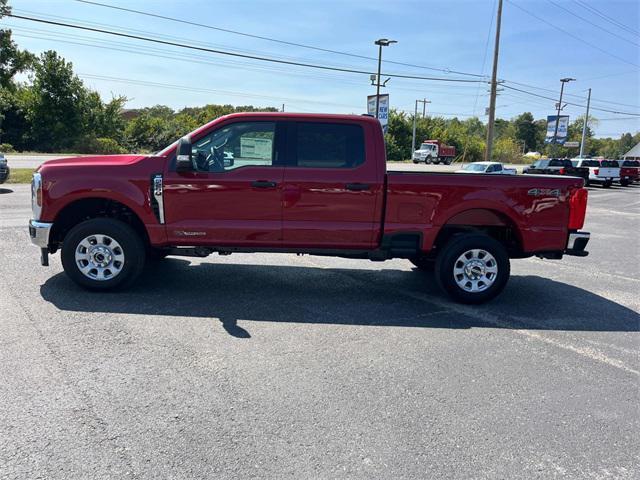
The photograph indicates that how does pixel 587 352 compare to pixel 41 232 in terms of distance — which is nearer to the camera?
pixel 587 352

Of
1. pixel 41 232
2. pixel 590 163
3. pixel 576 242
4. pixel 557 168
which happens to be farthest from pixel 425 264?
pixel 590 163

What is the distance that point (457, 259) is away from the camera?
227 inches

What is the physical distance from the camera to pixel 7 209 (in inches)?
456

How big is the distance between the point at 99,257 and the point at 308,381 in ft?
10.2

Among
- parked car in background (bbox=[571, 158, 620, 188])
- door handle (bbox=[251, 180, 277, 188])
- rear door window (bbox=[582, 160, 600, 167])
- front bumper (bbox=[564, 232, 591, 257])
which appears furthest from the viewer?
rear door window (bbox=[582, 160, 600, 167])

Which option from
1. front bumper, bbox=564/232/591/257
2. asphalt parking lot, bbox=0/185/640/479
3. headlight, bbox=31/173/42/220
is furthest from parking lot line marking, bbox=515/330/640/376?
headlight, bbox=31/173/42/220

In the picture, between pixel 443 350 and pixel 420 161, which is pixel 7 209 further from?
pixel 420 161

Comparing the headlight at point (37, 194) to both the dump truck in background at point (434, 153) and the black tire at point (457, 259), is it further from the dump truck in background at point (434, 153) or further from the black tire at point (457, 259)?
the dump truck in background at point (434, 153)

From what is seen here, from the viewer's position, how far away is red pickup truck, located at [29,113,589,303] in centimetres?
553

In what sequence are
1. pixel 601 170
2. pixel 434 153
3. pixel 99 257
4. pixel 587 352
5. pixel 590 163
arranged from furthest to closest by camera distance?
1. pixel 434 153
2. pixel 590 163
3. pixel 601 170
4. pixel 99 257
5. pixel 587 352

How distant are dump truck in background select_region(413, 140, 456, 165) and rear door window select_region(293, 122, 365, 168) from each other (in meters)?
54.4

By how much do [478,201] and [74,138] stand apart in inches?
1809

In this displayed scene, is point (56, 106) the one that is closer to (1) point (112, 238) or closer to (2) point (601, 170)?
(2) point (601, 170)

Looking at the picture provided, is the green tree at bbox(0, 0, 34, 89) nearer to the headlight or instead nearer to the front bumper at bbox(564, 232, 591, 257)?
the headlight
